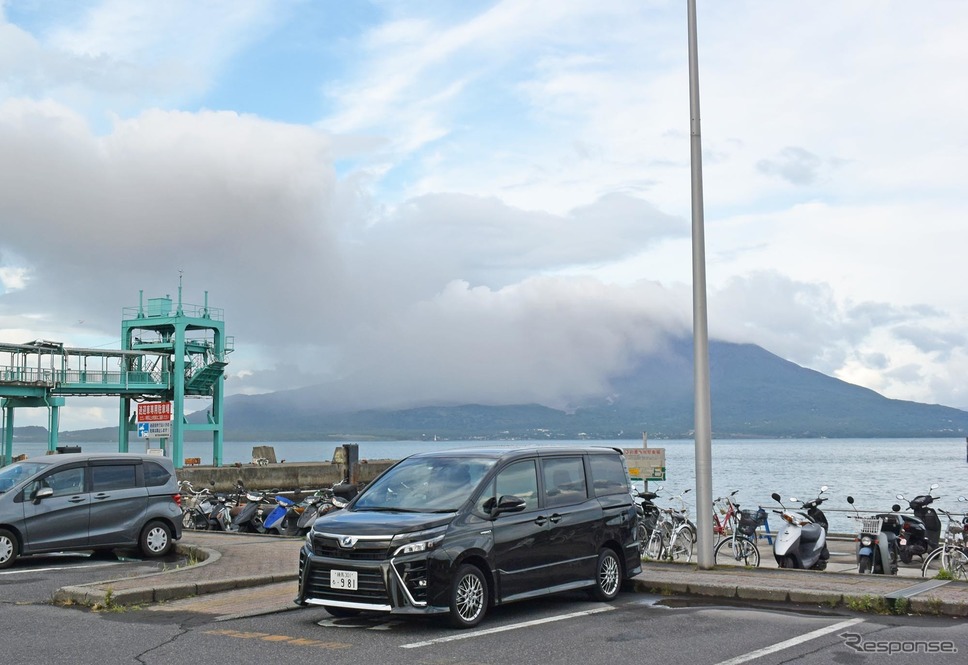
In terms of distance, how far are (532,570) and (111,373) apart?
51.1 meters

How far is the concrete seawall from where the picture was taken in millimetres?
51688

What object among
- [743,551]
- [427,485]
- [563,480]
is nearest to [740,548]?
[743,551]

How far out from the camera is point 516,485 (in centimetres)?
1069

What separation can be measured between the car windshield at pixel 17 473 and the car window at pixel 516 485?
28.0 ft

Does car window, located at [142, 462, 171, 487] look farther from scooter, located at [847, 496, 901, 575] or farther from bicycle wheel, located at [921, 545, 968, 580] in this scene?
bicycle wheel, located at [921, 545, 968, 580]

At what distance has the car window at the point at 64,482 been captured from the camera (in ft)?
50.6

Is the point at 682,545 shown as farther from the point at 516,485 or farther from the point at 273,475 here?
the point at 273,475

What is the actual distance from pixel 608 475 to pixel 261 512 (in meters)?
13.1

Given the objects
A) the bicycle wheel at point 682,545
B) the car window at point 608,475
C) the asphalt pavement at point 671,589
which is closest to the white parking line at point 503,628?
the car window at point 608,475

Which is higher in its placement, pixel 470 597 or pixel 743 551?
pixel 470 597

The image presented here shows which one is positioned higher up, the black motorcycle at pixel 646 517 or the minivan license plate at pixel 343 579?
the minivan license plate at pixel 343 579

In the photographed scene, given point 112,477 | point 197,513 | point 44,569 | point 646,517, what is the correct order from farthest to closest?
point 197,513
point 646,517
point 112,477
point 44,569

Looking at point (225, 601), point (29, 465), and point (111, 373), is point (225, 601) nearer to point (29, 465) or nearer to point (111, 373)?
point (29, 465)

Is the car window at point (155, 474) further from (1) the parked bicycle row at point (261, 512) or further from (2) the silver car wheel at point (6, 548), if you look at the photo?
(1) the parked bicycle row at point (261, 512)
